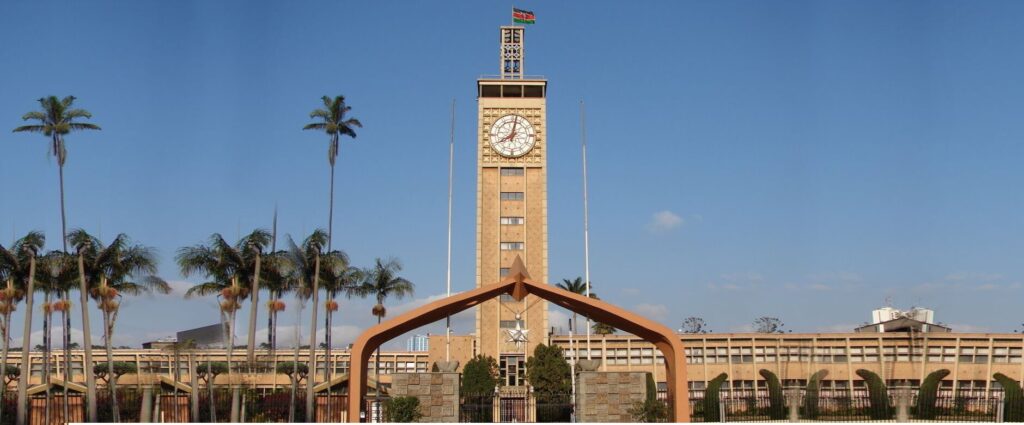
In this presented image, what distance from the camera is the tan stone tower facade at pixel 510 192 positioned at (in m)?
78.1

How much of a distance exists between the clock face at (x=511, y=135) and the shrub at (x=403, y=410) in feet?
133

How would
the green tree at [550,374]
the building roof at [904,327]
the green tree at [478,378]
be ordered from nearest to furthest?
the green tree at [550,374]
the green tree at [478,378]
the building roof at [904,327]

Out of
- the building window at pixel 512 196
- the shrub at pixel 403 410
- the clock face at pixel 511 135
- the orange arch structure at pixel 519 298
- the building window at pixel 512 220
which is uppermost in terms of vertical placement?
the clock face at pixel 511 135

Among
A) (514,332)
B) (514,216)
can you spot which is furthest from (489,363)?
(514,216)

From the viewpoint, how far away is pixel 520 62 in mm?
82875

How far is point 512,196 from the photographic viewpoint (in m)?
80.1

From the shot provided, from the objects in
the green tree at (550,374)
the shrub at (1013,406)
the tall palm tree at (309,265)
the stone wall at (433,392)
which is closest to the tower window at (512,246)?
the green tree at (550,374)

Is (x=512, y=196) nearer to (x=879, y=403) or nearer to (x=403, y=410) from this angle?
(x=403, y=410)

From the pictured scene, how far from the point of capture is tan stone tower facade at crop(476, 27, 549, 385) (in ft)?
256

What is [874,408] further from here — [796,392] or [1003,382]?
[1003,382]

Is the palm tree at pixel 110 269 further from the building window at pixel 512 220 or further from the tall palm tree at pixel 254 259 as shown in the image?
the building window at pixel 512 220

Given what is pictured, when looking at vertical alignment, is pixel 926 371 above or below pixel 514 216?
below

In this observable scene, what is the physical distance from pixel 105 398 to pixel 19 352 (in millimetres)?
40907

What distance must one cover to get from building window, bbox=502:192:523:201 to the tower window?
3.35m
